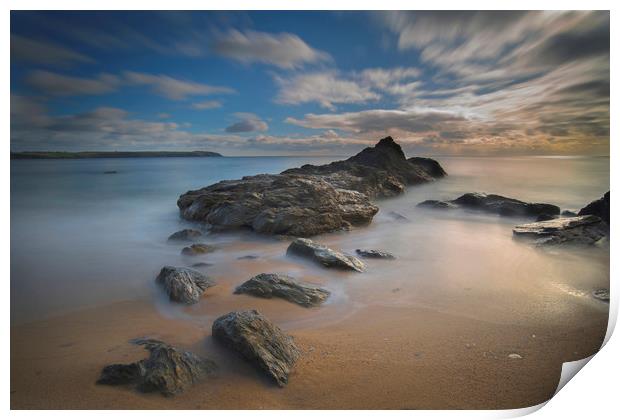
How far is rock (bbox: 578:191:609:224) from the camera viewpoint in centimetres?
418

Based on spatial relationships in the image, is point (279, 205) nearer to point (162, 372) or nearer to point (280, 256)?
point (280, 256)

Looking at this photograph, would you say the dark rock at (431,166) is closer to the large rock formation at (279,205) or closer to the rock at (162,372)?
the large rock formation at (279,205)

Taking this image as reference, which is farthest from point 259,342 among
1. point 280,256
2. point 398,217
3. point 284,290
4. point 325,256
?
point 398,217

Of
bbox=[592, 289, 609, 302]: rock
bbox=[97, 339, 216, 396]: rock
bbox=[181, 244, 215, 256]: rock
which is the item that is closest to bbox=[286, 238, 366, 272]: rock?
bbox=[181, 244, 215, 256]: rock

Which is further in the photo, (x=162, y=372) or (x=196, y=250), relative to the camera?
(x=196, y=250)

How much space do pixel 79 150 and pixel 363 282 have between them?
324 cm

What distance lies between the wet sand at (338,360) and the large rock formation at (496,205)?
333 cm

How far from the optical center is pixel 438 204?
7320 mm

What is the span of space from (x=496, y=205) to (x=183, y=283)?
5799 mm

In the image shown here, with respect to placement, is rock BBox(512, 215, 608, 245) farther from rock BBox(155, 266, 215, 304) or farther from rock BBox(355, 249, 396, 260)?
rock BBox(155, 266, 215, 304)

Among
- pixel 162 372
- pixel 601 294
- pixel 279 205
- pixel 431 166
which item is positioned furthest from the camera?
pixel 431 166

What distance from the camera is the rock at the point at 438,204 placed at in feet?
23.3

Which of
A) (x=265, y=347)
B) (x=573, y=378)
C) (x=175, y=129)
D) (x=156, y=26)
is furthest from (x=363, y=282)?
(x=156, y=26)

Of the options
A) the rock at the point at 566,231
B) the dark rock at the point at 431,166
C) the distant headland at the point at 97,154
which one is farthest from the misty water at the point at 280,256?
the dark rock at the point at 431,166
